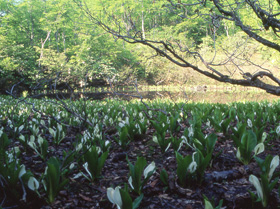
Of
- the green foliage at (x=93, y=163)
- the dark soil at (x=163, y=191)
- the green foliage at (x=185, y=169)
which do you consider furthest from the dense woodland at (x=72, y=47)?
the green foliage at (x=185, y=169)

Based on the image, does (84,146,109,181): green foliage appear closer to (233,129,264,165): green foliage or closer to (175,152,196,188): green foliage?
(175,152,196,188): green foliage

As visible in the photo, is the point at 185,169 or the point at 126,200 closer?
the point at 126,200

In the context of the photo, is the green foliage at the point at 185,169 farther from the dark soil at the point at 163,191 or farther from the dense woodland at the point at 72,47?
the dense woodland at the point at 72,47

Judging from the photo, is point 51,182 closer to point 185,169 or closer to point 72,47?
point 185,169

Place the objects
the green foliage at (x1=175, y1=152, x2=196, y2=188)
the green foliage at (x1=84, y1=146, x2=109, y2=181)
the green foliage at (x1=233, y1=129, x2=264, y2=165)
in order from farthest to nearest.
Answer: the green foliage at (x1=233, y1=129, x2=264, y2=165) < the green foliage at (x1=84, y1=146, x2=109, y2=181) < the green foliage at (x1=175, y1=152, x2=196, y2=188)

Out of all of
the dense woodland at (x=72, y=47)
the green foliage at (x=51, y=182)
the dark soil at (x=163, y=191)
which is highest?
the dense woodland at (x=72, y=47)

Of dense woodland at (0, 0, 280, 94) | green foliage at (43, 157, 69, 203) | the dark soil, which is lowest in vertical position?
the dark soil

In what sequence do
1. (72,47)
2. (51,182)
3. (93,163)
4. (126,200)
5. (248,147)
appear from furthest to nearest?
(72,47) → (248,147) → (93,163) → (51,182) → (126,200)

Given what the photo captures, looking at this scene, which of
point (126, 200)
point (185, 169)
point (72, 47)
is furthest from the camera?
point (72, 47)

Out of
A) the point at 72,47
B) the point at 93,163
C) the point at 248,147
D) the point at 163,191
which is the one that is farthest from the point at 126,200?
the point at 72,47

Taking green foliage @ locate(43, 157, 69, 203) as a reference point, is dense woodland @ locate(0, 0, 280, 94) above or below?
above

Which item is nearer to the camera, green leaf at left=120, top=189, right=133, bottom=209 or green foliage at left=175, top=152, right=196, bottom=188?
green leaf at left=120, top=189, right=133, bottom=209

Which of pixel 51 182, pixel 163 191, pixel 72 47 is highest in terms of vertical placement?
pixel 72 47

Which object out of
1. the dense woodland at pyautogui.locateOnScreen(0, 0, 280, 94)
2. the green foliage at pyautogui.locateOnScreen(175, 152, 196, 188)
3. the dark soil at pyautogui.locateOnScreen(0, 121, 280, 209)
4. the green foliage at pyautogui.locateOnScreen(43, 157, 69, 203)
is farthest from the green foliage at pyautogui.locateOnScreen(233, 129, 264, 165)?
the dense woodland at pyautogui.locateOnScreen(0, 0, 280, 94)
